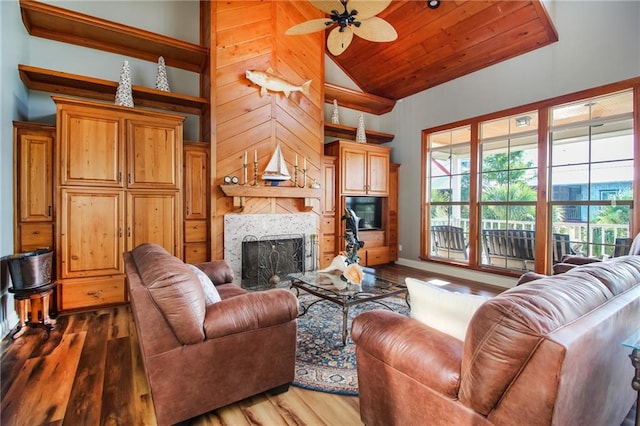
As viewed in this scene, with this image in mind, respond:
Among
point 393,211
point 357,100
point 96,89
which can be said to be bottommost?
point 393,211

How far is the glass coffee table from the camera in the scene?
253 cm

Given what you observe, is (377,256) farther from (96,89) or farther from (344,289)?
(96,89)

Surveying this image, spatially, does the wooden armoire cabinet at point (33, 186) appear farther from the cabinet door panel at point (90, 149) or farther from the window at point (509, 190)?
the window at point (509, 190)

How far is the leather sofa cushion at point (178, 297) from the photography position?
1479 millimetres

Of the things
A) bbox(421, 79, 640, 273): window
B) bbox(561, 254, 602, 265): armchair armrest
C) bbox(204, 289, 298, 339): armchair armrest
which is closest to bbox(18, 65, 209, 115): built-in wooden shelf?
bbox(204, 289, 298, 339): armchair armrest

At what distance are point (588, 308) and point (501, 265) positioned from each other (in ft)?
13.7

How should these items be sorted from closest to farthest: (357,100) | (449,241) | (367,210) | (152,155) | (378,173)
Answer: (152,155) < (449,241) < (378,173) < (367,210) < (357,100)

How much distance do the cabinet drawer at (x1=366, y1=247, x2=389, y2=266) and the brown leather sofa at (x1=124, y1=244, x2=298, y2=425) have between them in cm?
402

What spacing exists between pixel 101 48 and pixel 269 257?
139 inches

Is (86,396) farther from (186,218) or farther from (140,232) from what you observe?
(186,218)

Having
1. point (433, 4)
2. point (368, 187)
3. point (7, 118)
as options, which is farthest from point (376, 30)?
point (7, 118)

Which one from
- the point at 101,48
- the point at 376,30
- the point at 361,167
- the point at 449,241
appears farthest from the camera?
the point at 361,167

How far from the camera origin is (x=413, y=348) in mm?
1245

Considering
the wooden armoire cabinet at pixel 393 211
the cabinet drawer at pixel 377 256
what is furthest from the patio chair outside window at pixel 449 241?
the cabinet drawer at pixel 377 256
